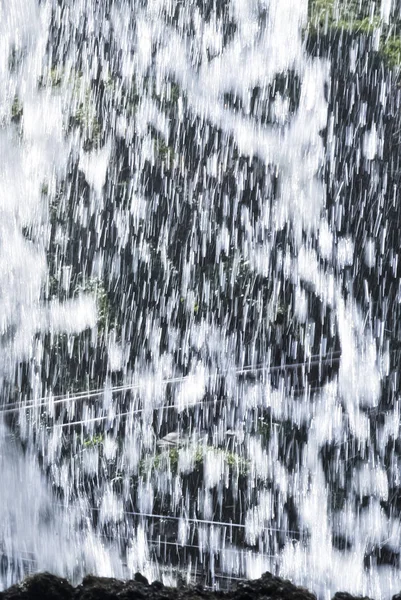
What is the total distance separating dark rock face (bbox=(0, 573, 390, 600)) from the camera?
2.01 m

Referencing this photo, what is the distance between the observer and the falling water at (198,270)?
6133mm

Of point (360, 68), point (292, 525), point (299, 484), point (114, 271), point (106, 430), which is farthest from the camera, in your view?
point (114, 271)

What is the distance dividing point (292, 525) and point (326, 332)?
6.05 ft

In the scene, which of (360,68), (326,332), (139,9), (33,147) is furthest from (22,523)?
(139,9)

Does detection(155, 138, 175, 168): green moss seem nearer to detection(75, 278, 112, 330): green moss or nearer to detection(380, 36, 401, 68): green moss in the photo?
detection(75, 278, 112, 330): green moss

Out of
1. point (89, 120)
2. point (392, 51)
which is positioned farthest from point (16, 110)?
point (392, 51)

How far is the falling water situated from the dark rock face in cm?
290

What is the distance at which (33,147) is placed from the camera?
27.0 ft

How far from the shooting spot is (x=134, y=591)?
2012 mm

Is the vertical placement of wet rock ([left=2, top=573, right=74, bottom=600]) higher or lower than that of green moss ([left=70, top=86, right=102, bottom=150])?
lower

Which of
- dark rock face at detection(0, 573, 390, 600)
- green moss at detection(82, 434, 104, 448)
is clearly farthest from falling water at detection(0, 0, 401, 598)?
dark rock face at detection(0, 573, 390, 600)

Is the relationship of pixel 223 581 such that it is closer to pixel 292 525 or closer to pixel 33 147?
pixel 292 525

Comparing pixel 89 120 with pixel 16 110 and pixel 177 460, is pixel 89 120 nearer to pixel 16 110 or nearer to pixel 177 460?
pixel 16 110

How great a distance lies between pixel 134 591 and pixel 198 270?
5375 millimetres
